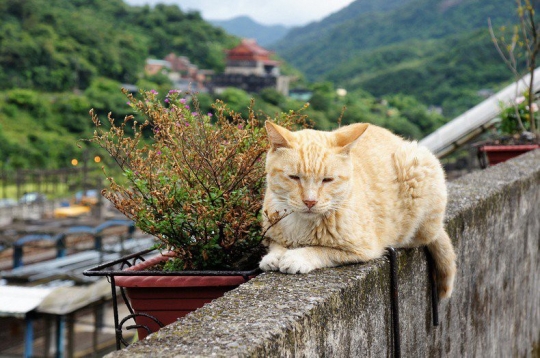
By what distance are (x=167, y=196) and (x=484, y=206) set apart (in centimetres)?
155

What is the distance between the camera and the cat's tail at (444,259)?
211cm

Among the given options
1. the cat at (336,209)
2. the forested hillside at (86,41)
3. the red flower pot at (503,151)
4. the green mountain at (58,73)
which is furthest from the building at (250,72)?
the cat at (336,209)

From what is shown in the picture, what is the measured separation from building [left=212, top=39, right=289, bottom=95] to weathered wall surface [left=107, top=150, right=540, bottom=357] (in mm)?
62334

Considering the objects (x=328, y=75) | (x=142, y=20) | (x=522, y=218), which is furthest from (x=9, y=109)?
(x=522, y=218)

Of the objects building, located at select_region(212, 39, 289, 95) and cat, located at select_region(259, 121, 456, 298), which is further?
building, located at select_region(212, 39, 289, 95)

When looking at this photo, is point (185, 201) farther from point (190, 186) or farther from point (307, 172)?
point (307, 172)

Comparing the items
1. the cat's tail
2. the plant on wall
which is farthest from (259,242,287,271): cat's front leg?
the plant on wall

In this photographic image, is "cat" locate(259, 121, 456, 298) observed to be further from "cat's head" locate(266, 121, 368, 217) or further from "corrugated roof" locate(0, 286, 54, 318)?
"corrugated roof" locate(0, 286, 54, 318)

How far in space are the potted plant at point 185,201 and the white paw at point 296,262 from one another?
99 mm

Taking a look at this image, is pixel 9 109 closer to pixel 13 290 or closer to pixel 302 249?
pixel 13 290

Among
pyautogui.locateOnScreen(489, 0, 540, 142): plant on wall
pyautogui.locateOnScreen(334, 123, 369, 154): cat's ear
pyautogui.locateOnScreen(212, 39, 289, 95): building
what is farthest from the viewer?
pyautogui.locateOnScreen(212, 39, 289, 95): building

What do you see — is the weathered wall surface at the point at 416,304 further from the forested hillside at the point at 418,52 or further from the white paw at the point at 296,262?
the forested hillside at the point at 418,52

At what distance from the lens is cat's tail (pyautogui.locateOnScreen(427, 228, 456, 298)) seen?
2.11 meters

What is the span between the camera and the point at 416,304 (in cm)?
198
